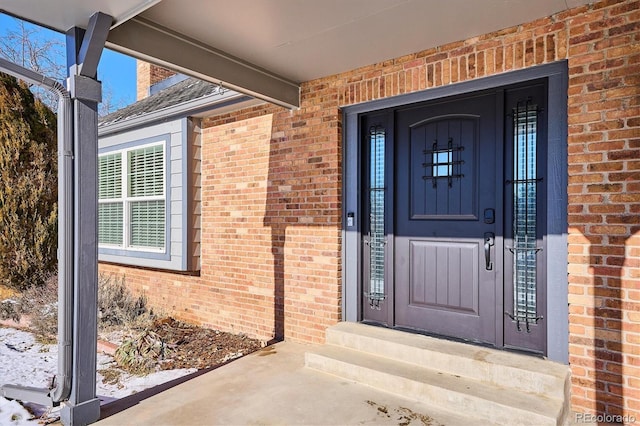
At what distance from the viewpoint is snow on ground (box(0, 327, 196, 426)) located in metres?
2.84

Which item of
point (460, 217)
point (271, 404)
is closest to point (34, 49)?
point (271, 404)

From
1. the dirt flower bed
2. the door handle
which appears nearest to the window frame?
the dirt flower bed

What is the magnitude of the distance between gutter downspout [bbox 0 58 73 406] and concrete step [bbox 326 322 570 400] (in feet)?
6.73

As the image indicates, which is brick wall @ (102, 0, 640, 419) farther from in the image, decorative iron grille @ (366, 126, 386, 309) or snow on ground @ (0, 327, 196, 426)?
snow on ground @ (0, 327, 196, 426)

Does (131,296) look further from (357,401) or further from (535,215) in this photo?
(535,215)

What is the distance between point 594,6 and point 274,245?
3.47m


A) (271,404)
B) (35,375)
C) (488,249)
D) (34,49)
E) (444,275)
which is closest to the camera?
(271,404)

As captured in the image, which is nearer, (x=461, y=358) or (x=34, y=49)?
(x=461, y=358)

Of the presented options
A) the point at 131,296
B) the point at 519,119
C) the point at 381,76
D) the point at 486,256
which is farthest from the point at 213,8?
the point at 131,296

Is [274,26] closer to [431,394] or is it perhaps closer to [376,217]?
[376,217]

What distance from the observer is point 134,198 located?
20.0 feet

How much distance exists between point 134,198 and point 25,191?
2219mm

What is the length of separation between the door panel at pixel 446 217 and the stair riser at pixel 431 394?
721 mm

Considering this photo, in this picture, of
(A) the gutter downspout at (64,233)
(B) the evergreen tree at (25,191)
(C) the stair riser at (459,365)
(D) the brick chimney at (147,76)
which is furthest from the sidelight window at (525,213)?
(D) the brick chimney at (147,76)
